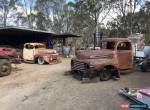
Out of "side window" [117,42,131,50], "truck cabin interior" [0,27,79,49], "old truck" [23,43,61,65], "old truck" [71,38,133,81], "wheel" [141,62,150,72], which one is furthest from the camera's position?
"truck cabin interior" [0,27,79,49]

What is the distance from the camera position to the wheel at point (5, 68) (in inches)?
697

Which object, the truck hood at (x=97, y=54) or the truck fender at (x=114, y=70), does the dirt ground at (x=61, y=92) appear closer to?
the truck fender at (x=114, y=70)

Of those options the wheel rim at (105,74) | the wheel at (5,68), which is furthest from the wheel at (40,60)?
the wheel rim at (105,74)

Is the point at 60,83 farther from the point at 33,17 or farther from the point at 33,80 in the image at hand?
the point at 33,17

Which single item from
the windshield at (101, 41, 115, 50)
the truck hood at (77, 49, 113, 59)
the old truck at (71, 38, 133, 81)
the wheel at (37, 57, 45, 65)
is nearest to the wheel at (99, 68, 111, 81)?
the old truck at (71, 38, 133, 81)

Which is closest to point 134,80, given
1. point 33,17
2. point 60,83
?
point 60,83

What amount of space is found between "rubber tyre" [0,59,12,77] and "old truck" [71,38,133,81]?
4.04 metres

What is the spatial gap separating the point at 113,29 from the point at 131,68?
44512 millimetres

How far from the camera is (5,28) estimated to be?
27703mm

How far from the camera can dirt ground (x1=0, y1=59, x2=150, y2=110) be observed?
10508 mm

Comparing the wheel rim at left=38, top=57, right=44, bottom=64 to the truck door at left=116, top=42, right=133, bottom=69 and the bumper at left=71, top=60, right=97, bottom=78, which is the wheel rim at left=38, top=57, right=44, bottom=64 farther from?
the truck door at left=116, top=42, right=133, bottom=69

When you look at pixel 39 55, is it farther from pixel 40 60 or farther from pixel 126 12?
pixel 126 12

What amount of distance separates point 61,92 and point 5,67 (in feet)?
21.5

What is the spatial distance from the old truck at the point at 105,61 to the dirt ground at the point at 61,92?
0.50m
